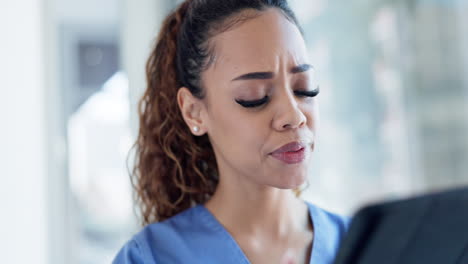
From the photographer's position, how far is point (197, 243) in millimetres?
1017

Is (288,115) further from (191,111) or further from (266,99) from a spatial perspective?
(191,111)

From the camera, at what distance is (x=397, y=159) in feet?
7.85

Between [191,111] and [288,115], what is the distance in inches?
9.2

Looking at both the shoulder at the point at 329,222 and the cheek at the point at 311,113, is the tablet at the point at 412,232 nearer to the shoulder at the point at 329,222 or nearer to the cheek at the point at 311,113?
the cheek at the point at 311,113

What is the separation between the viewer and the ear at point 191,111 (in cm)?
103

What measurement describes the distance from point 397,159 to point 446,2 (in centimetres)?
69

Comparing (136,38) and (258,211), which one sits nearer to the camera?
(258,211)

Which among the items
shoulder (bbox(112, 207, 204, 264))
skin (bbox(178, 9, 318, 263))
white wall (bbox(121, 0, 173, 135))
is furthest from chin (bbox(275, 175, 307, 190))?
white wall (bbox(121, 0, 173, 135))

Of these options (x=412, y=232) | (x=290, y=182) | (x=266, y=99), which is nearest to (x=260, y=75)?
(x=266, y=99)

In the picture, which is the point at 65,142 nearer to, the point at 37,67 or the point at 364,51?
the point at 37,67

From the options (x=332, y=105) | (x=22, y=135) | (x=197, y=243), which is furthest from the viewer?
(x=332, y=105)

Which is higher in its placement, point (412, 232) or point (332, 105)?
point (412, 232)

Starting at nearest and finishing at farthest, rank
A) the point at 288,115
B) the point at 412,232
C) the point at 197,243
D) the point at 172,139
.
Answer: the point at 412,232 → the point at 288,115 → the point at 197,243 → the point at 172,139

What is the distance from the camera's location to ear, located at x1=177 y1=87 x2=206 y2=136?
3.38 ft
